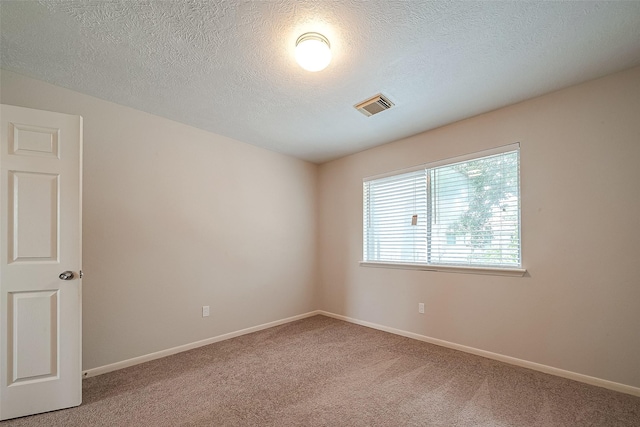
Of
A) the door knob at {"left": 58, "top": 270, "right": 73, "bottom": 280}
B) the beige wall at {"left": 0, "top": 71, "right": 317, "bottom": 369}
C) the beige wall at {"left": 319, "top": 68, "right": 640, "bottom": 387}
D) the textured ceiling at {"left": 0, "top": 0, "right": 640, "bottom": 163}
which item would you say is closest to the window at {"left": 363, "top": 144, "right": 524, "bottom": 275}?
the beige wall at {"left": 319, "top": 68, "right": 640, "bottom": 387}

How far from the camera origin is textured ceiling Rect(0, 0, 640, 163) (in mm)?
1646

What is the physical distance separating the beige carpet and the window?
3.37ft

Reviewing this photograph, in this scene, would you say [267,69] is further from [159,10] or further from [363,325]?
[363,325]

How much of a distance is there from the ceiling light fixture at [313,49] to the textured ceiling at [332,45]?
0.05 meters

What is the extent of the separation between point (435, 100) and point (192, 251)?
306 centimetres

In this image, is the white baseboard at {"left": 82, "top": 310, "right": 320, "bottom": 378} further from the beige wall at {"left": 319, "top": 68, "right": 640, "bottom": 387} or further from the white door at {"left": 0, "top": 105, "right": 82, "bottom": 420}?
the beige wall at {"left": 319, "top": 68, "right": 640, "bottom": 387}

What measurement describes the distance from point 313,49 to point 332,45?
0.20m

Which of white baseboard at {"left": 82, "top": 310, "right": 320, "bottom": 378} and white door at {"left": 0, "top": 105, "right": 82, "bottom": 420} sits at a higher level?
white door at {"left": 0, "top": 105, "right": 82, "bottom": 420}

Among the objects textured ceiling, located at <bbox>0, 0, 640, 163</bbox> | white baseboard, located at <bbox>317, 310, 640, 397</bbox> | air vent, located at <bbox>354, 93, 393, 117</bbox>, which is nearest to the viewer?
textured ceiling, located at <bbox>0, 0, 640, 163</bbox>

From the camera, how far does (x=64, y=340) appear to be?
203 cm

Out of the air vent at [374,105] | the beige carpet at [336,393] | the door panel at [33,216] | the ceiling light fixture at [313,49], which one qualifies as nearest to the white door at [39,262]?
the door panel at [33,216]

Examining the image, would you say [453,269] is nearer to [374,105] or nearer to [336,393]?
[336,393]

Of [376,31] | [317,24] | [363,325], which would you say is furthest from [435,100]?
[363,325]

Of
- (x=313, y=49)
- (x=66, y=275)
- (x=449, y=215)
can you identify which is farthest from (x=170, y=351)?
(x=449, y=215)
